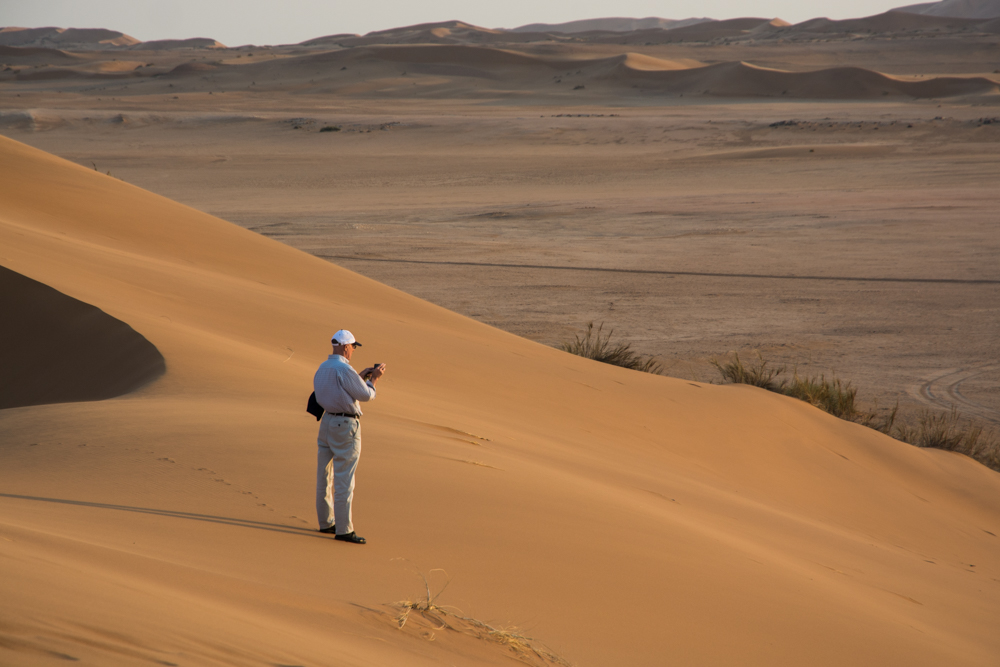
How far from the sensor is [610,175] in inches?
1216

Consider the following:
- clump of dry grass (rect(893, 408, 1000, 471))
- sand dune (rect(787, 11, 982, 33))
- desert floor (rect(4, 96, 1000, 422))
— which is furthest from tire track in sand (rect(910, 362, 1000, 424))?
sand dune (rect(787, 11, 982, 33))

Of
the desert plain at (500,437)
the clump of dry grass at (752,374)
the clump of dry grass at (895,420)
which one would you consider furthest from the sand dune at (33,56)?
the clump of dry grass at (895,420)

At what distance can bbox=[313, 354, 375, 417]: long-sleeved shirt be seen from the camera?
4.07m

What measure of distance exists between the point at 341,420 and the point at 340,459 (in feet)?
0.56

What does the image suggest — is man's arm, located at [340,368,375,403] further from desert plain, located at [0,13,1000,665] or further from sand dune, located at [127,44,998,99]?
sand dune, located at [127,44,998,99]

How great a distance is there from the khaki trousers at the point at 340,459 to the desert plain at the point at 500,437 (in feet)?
0.58

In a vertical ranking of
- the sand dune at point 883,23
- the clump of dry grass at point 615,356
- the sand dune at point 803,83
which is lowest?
the clump of dry grass at point 615,356

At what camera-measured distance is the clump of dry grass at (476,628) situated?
11.5 feet

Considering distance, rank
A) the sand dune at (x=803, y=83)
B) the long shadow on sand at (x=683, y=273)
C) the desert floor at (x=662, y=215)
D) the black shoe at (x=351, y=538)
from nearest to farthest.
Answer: the black shoe at (x=351, y=538) < the desert floor at (x=662, y=215) < the long shadow on sand at (x=683, y=273) < the sand dune at (x=803, y=83)

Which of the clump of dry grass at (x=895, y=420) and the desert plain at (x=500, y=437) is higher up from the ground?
the desert plain at (x=500, y=437)

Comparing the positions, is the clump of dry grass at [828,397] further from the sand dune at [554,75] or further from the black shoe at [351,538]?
the sand dune at [554,75]

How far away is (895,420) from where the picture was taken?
1077cm

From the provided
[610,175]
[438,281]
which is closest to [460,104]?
[610,175]

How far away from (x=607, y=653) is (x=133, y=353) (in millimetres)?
4698
